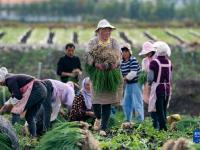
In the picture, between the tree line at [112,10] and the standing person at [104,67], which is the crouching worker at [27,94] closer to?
the standing person at [104,67]

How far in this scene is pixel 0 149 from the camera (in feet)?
26.3

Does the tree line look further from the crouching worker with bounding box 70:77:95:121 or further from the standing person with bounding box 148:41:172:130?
the standing person with bounding box 148:41:172:130

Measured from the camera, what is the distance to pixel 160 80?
984cm

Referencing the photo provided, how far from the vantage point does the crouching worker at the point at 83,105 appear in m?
10.5

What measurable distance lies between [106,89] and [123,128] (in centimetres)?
64

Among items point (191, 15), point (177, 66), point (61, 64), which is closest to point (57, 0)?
point (191, 15)

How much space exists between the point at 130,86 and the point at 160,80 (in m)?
1.66

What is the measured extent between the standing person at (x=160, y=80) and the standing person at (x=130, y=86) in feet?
3.80

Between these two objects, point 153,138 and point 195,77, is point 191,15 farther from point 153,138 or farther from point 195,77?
point 153,138

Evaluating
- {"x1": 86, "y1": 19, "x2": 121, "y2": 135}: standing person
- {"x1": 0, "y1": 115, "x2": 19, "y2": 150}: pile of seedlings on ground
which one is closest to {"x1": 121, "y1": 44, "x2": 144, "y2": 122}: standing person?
{"x1": 86, "y1": 19, "x2": 121, "y2": 135}: standing person

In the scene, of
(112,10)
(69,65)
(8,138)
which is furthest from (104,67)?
(112,10)

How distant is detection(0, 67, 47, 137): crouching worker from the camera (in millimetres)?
9141

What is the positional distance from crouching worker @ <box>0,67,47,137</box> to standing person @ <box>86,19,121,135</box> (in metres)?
0.76

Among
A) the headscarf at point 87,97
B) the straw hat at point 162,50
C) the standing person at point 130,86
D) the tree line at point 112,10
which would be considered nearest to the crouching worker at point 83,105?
the headscarf at point 87,97
